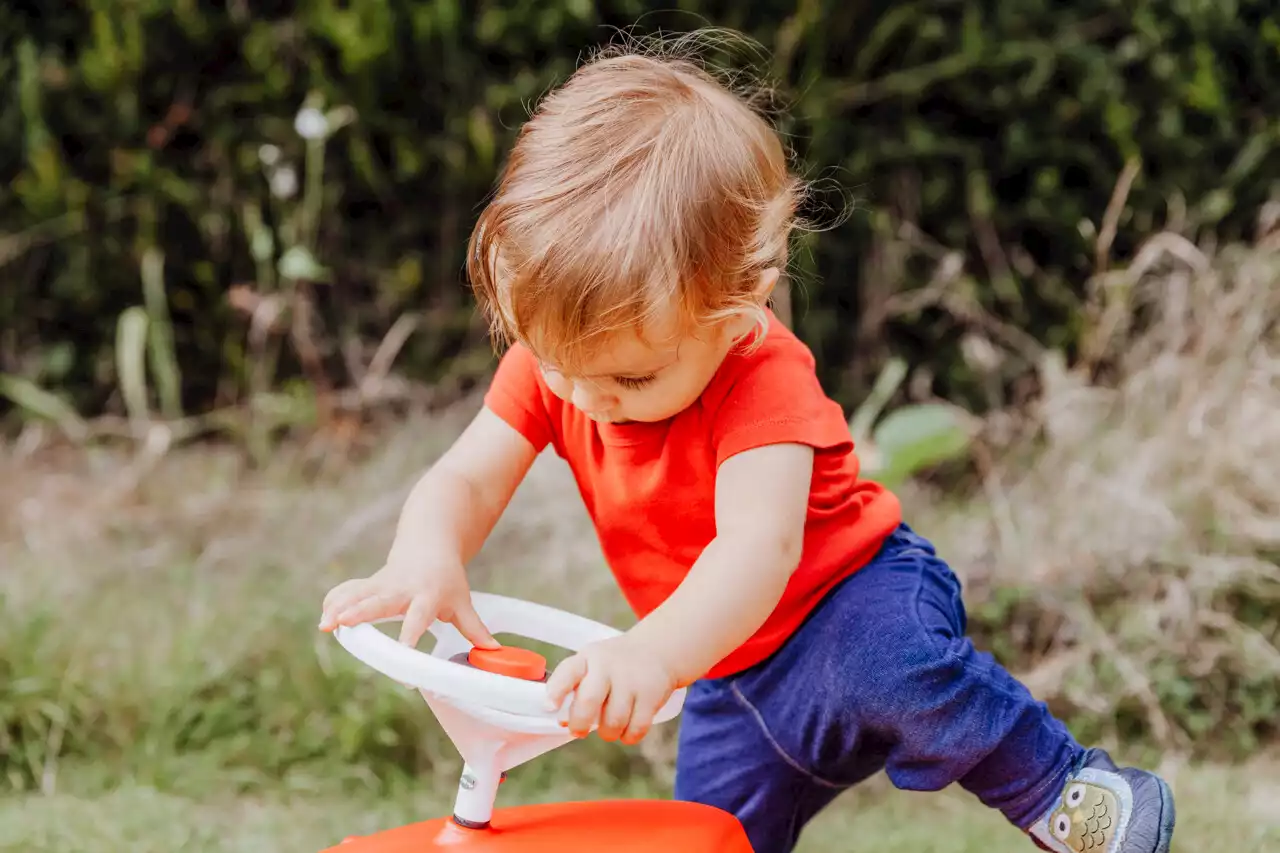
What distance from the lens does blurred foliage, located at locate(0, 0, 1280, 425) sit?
12.3 ft

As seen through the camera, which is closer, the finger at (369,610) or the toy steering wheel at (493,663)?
the toy steering wheel at (493,663)

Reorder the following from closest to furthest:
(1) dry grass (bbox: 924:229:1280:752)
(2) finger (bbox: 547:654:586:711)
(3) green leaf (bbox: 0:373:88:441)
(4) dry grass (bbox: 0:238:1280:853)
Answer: (2) finger (bbox: 547:654:586:711) → (4) dry grass (bbox: 0:238:1280:853) → (1) dry grass (bbox: 924:229:1280:752) → (3) green leaf (bbox: 0:373:88:441)

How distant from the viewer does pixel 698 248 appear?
1.73 metres

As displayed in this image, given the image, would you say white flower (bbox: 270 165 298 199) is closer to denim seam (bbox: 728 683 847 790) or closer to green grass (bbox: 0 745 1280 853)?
green grass (bbox: 0 745 1280 853)

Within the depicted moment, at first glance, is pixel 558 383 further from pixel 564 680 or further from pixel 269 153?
pixel 269 153

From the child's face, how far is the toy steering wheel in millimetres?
271

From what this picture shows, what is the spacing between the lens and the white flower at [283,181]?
3.84 metres

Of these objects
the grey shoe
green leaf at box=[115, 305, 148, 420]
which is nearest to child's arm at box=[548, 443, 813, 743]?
the grey shoe

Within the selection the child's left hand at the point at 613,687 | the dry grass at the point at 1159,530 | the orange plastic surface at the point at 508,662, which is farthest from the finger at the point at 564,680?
the dry grass at the point at 1159,530

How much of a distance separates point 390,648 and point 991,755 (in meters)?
0.86

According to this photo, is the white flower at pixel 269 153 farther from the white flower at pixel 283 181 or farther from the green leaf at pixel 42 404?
the green leaf at pixel 42 404

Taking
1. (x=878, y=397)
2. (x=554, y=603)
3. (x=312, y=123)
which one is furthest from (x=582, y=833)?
(x=312, y=123)

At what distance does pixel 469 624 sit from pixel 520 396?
1.21 feet

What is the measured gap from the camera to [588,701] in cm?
153
